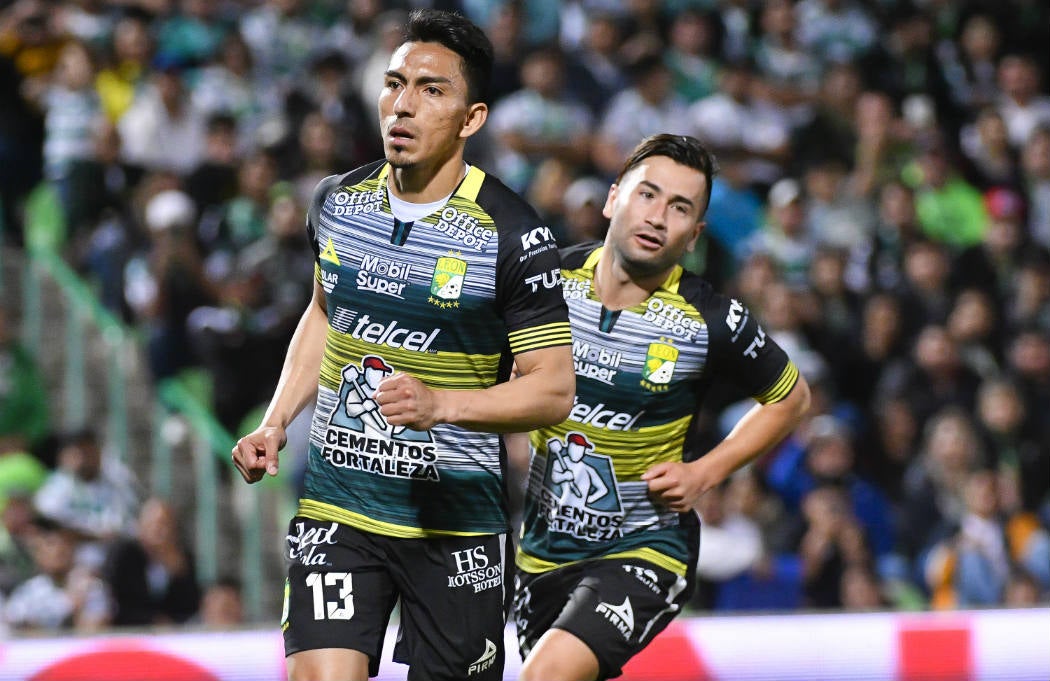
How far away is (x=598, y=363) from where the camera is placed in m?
4.93

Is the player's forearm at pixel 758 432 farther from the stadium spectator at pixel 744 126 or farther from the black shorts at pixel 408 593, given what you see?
the stadium spectator at pixel 744 126

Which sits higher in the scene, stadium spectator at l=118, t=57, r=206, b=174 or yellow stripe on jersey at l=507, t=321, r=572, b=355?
stadium spectator at l=118, t=57, r=206, b=174

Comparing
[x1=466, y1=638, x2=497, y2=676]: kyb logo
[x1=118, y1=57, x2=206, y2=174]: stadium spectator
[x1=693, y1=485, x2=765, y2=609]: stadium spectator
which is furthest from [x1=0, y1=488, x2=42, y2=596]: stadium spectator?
[x1=466, y1=638, x2=497, y2=676]: kyb logo

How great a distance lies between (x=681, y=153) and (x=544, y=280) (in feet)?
3.53

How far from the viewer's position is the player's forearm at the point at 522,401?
3801 millimetres

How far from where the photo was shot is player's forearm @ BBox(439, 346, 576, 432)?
3.80 m

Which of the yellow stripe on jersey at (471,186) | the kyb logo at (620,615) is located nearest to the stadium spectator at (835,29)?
the kyb logo at (620,615)

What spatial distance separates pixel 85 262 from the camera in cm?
1023

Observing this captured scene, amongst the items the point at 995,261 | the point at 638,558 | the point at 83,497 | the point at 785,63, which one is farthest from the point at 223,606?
the point at 785,63

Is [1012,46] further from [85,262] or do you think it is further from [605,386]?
[605,386]

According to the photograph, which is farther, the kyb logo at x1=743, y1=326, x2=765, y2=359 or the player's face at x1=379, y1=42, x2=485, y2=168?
the kyb logo at x1=743, y1=326, x2=765, y2=359

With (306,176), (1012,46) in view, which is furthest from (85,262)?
(1012,46)

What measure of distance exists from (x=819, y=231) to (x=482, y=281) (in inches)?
262

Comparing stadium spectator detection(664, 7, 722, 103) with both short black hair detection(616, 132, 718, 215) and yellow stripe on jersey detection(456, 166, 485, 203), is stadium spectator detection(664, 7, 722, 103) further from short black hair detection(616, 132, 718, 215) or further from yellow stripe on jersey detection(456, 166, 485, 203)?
yellow stripe on jersey detection(456, 166, 485, 203)
